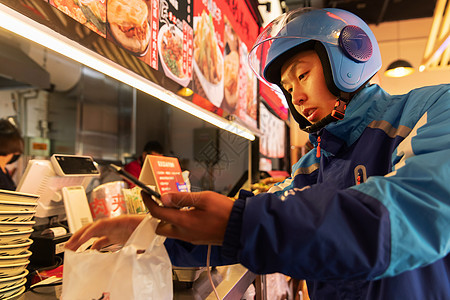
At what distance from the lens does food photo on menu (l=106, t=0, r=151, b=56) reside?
1369 mm

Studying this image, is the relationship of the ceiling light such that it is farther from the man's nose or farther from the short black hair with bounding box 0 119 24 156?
the short black hair with bounding box 0 119 24 156

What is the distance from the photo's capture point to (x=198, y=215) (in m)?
0.60

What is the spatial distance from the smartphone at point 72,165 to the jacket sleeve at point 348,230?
1.43m

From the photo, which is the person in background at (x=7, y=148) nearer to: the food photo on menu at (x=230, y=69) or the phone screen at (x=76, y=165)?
the phone screen at (x=76, y=165)

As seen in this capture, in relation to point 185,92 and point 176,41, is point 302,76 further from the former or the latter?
point 176,41

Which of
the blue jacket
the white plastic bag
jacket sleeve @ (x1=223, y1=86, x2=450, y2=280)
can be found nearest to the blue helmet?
the blue jacket

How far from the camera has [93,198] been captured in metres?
1.85

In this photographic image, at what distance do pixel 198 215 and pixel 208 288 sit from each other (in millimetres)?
798

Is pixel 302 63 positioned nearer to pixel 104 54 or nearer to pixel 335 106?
pixel 335 106

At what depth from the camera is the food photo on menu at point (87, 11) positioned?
43.3 inches

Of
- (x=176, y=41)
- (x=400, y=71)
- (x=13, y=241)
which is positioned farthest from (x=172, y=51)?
(x=400, y=71)

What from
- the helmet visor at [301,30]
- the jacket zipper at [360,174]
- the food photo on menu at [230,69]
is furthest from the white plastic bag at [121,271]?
the food photo on menu at [230,69]

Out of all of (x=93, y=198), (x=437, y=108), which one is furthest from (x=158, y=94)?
(x=437, y=108)

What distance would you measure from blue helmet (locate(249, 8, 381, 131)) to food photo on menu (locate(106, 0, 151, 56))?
673 millimetres
